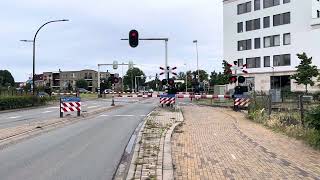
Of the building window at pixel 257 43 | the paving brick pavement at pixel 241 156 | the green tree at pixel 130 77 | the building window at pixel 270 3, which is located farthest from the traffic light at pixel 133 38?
the green tree at pixel 130 77

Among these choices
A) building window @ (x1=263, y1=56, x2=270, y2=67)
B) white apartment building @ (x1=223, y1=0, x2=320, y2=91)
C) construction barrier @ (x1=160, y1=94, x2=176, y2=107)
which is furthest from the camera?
building window @ (x1=263, y1=56, x2=270, y2=67)

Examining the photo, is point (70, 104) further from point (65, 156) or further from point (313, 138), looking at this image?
point (313, 138)

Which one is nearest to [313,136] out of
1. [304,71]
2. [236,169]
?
[236,169]

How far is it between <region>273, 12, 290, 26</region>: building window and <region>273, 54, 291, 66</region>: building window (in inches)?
192

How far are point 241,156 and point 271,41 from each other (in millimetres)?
73147

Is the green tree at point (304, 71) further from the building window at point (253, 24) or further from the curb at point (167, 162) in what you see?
the curb at point (167, 162)

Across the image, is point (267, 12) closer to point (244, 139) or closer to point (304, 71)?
point (304, 71)

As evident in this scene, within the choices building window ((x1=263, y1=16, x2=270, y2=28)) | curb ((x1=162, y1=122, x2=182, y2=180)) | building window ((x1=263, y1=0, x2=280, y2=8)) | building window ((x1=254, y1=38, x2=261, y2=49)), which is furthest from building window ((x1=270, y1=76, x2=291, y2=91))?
curb ((x1=162, y1=122, x2=182, y2=180))

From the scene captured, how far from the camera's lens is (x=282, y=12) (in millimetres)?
81875

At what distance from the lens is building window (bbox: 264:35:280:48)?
82.9 metres

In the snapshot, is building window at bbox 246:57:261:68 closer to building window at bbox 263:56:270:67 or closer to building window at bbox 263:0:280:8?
building window at bbox 263:56:270:67

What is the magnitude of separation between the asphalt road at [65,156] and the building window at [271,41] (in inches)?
2611

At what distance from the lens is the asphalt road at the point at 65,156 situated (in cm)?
1060

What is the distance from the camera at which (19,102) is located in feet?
159
